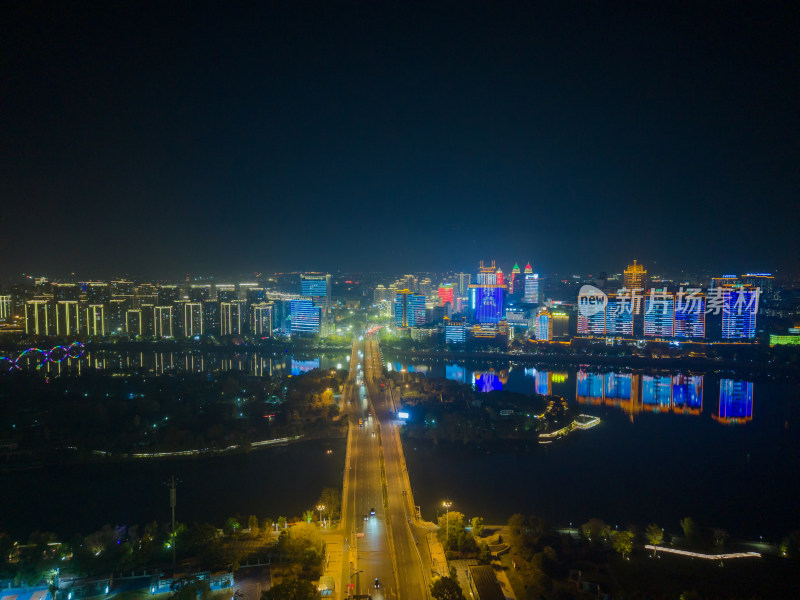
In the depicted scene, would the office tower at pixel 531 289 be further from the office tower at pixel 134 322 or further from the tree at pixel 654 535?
the tree at pixel 654 535

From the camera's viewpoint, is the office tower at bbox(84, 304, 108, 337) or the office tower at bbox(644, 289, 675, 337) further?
the office tower at bbox(84, 304, 108, 337)

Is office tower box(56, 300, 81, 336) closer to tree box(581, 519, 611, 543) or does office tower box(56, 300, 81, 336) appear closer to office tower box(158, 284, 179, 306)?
office tower box(158, 284, 179, 306)

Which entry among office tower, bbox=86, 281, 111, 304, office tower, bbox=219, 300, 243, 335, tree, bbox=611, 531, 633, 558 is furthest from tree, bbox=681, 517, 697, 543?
office tower, bbox=86, 281, 111, 304

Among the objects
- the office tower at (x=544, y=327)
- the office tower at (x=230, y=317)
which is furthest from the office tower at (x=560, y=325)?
the office tower at (x=230, y=317)

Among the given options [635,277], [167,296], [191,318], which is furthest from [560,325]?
[167,296]

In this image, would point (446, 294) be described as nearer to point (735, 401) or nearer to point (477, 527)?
point (735, 401)

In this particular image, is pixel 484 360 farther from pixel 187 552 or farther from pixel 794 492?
pixel 187 552

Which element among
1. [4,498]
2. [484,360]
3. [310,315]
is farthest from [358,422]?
[310,315]
